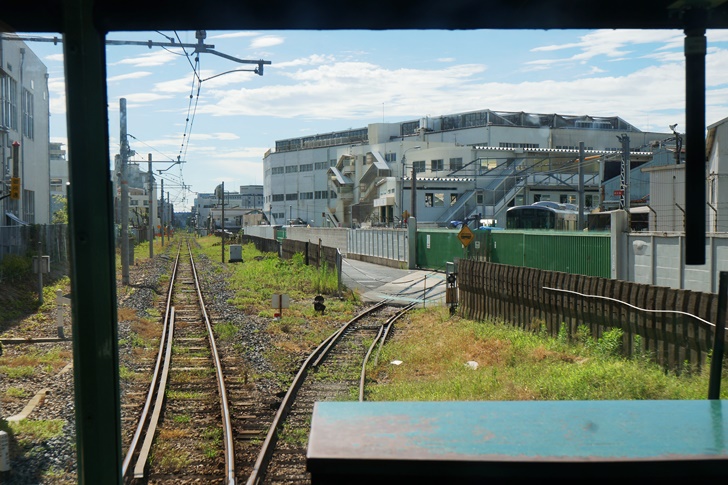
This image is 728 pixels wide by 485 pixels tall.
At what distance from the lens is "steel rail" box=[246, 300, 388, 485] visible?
713cm

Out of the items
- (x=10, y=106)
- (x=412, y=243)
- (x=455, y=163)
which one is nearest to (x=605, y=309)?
(x=10, y=106)

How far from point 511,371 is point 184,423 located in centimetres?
531

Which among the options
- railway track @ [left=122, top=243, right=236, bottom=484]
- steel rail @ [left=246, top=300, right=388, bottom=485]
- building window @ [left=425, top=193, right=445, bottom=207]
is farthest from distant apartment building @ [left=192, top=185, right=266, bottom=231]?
railway track @ [left=122, top=243, right=236, bottom=484]

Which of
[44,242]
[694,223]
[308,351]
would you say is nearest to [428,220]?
[44,242]

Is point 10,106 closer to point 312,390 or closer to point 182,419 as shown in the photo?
point 312,390

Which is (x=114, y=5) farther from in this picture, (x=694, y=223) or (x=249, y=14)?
(x=694, y=223)

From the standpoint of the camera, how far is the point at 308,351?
14594mm

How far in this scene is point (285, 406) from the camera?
9.77 metres

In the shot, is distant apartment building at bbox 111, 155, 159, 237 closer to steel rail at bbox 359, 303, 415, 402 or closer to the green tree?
the green tree

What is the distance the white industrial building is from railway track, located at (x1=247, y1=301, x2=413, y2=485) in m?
23.8

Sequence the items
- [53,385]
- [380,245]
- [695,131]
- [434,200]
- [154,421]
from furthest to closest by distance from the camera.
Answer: [434,200] < [380,245] < [53,385] < [154,421] < [695,131]

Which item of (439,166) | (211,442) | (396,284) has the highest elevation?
(439,166)

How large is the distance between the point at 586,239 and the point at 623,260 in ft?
8.09

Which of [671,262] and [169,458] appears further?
[671,262]
